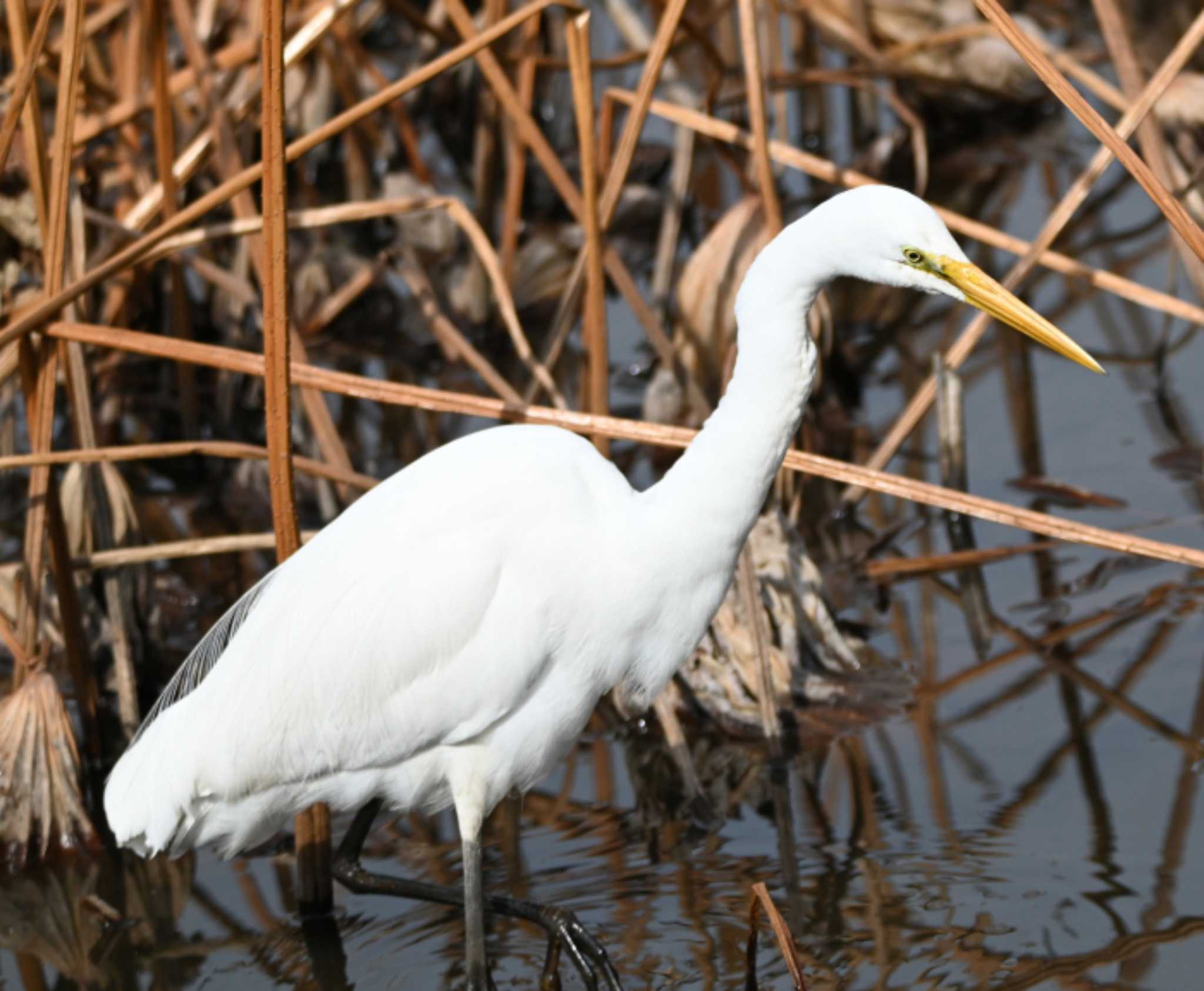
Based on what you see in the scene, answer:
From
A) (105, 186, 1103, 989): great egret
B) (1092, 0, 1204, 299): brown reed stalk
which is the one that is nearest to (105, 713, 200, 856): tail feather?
(105, 186, 1103, 989): great egret

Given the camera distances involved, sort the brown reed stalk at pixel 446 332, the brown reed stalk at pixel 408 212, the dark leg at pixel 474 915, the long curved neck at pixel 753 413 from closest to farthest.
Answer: the long curved neck at pixel 753 413 < the dark leg at pixel 474 915 < the brown reed stalk at pixel 408 212 < the brown reed stalk at pixel 446 332

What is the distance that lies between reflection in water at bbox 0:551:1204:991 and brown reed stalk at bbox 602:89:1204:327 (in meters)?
0.80

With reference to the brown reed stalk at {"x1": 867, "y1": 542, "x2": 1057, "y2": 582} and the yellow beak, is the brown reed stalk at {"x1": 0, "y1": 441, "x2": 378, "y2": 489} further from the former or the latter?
the brown reed stalk at {"x1": 867, "y1": 542, "x2": 1057, "y2": 582}

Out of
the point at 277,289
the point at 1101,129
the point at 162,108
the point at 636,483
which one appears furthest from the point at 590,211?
the point at 636,483

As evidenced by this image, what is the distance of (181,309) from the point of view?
4.84 m

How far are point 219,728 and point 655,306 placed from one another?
2624 mm

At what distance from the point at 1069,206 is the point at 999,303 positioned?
1451mm

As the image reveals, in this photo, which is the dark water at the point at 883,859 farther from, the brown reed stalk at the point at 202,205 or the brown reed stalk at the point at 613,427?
the brown reed stalk at the point at 202,205

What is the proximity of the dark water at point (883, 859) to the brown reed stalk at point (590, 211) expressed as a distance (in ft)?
2.81

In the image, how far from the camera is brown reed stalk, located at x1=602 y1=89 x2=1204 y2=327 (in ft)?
11.7

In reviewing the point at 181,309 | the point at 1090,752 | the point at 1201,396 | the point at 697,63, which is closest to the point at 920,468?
the point at 1201,396

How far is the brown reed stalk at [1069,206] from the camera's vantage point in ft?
11.2

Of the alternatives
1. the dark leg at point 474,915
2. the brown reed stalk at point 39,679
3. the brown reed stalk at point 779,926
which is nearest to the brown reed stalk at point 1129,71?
the brown reed stalk at point 779,926

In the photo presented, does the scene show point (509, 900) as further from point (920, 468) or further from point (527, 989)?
A: point (920, 468)
